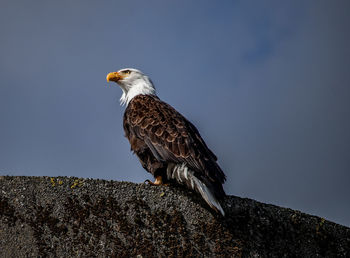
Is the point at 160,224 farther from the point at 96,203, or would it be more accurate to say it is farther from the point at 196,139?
the point at 196,139

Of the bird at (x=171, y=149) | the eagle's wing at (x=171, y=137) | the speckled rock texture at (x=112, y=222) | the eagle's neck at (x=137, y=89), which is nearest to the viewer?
the speckled rock texture at (x=112, y=222)

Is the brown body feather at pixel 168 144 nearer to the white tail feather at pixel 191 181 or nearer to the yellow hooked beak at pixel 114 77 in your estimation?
the white tail feather at pixel 191 181

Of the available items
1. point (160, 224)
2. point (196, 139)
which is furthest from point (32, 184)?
point (196, 139)

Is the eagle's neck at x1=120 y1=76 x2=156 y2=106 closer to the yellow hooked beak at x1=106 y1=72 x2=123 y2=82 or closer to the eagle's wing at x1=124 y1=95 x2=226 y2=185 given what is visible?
the yellow hooked beak at x1=106 y1=72 x2=123 y2=82

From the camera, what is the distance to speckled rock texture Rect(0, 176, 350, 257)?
17.6ft

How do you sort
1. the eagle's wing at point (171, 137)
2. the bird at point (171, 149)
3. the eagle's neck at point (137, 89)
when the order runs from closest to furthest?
the bird at point (171, 149)
the eagle's wing at point (171, 137)
the eagle's neck at point (137, 89)

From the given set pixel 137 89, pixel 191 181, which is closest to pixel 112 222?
pixel 191 181

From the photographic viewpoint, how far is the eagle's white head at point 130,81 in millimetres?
7930

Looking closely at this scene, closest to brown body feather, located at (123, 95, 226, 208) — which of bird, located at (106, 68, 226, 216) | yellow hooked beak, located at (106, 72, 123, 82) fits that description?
bird, located at (106, 68, 226, 216)

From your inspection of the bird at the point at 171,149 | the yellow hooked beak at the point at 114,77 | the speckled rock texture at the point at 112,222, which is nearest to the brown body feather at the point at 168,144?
the bird at the point at 171,149

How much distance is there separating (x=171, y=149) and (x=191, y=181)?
54cm

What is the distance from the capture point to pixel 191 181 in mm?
5676

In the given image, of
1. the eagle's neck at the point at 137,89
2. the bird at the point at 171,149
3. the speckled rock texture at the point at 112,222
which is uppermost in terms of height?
the eagle's neck at the point at 137,89

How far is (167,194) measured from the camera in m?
5.61
